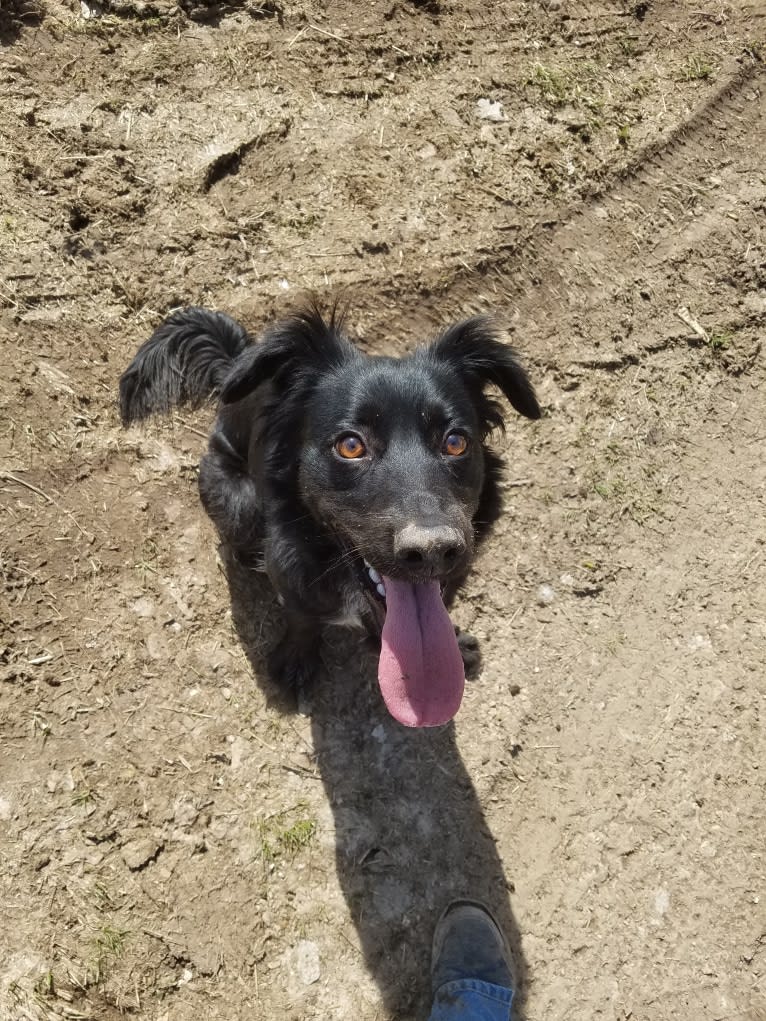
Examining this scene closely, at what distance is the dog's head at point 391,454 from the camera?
260cm

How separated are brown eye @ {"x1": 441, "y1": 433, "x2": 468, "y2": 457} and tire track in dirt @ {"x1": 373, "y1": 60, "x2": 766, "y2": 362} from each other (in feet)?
5.80

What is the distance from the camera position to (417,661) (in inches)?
108

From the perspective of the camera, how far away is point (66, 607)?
3615 millimetres

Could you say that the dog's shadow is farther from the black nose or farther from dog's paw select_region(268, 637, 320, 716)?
the black nose

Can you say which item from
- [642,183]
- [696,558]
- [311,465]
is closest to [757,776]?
[696,558]

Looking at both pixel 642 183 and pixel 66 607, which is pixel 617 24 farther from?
pixel 66 607

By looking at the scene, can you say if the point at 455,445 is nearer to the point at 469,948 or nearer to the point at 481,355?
the point at 481,355

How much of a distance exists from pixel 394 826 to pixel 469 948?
0.59 m

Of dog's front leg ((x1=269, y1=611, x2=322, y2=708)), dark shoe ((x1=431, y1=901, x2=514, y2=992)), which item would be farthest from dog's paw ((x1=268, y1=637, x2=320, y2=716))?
dark shoe ((x1=431, y1=901, x2=514, y2=992))

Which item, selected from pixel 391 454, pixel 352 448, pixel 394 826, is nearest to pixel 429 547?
pixel 391 454

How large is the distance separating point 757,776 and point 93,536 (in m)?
3.54

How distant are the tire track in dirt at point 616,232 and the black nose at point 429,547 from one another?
2.35 metres

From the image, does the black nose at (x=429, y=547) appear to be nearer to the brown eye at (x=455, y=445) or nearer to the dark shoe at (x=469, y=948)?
the brown eye at (x=455, y=445)

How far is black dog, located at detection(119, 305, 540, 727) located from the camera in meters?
2.61
